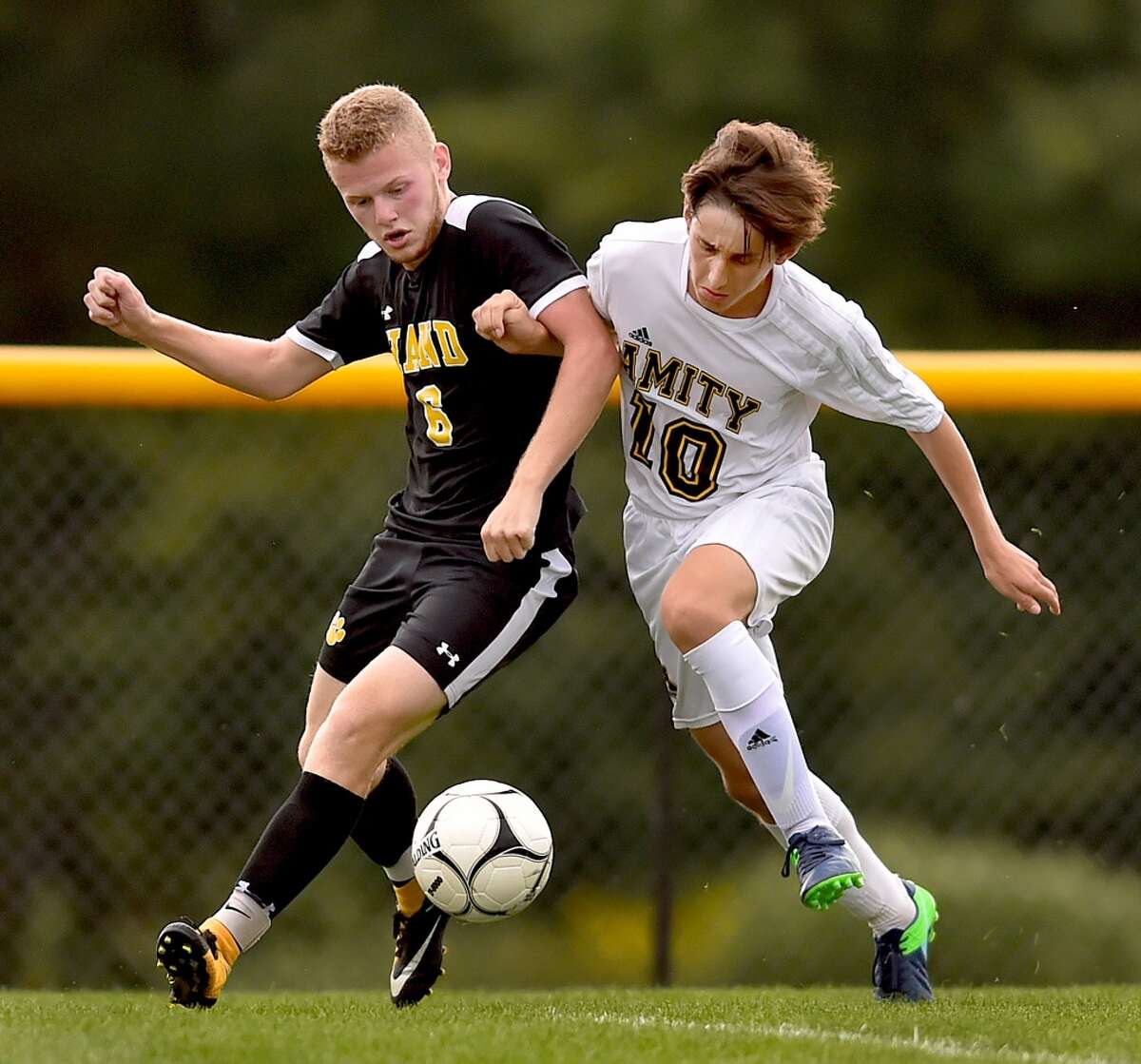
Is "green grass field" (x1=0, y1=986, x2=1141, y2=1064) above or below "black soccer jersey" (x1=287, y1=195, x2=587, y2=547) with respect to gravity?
below

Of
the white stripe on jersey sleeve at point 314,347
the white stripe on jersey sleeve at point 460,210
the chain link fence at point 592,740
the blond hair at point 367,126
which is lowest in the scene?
the chain link fence at point 592,740

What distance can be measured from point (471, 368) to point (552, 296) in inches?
8.4

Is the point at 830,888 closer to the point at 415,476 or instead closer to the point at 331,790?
the point at 331,790

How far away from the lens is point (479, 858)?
12.2 ft

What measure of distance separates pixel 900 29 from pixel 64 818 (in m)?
5.97

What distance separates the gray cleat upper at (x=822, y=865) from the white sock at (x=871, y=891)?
449 mm

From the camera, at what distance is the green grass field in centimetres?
302

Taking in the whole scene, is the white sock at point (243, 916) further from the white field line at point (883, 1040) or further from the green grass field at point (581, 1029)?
the white field line at point (883, 1040)

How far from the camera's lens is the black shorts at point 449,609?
3564mm

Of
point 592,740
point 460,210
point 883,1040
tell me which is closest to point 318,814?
point 883,1040

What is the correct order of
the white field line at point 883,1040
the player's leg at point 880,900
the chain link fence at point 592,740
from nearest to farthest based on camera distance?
the white field line at point 883,1040, the player's leg at point 880,900, the chain link fence at point 592,740

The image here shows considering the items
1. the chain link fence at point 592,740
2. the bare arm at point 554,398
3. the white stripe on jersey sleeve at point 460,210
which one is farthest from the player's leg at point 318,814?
the chain link fence at point 592,740

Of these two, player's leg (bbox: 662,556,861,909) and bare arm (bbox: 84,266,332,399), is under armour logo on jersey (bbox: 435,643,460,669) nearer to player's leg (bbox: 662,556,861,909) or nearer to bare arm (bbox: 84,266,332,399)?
player's leg (bbox: 662,556,861,909)

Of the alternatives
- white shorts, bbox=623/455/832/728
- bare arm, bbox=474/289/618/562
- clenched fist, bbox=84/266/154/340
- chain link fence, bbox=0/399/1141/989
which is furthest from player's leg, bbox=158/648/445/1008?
chain link fence, bbox=0/399/1141/989
